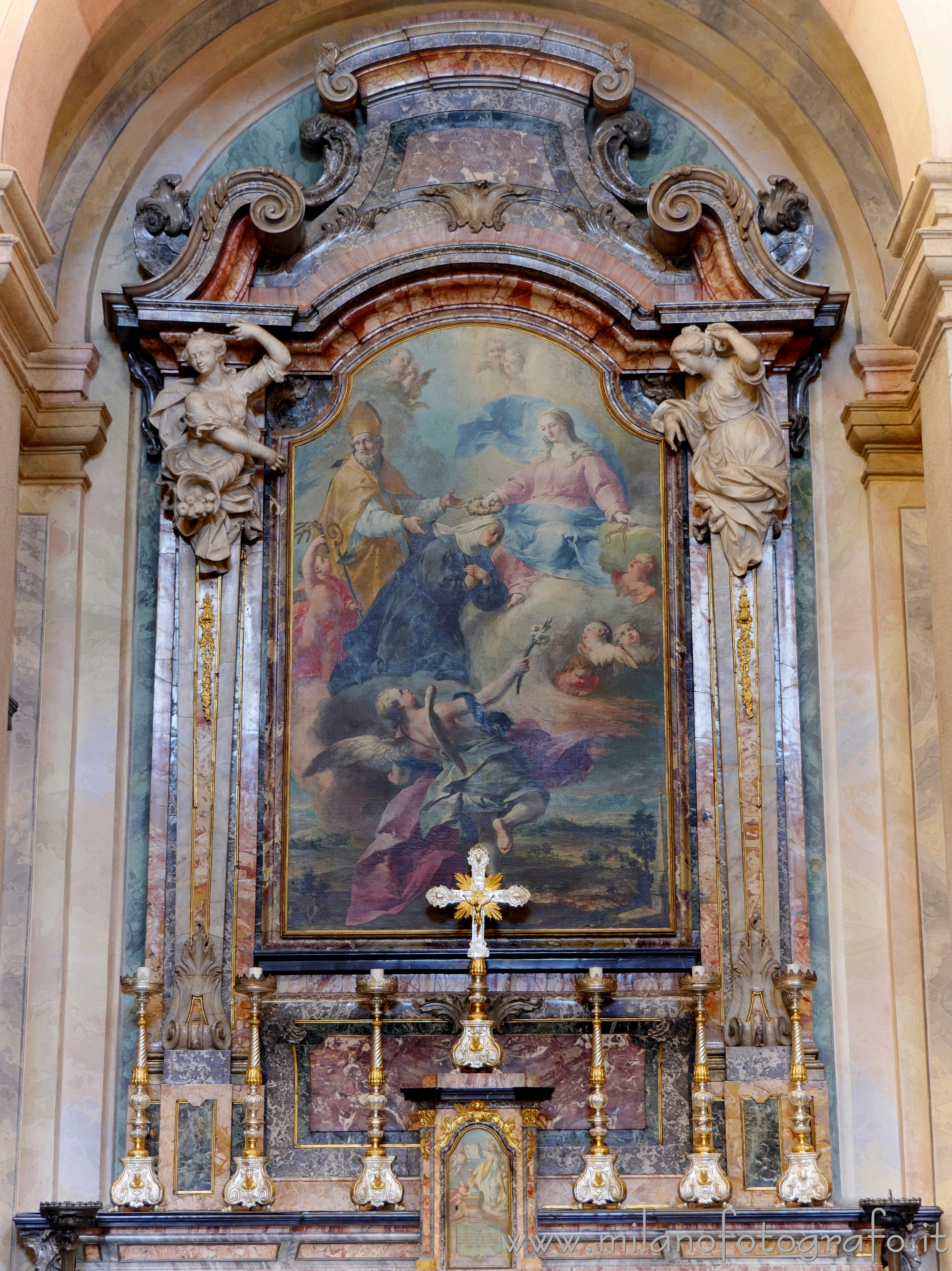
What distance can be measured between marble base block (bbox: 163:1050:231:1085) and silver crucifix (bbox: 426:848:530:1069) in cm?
110

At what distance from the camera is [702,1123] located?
834cm

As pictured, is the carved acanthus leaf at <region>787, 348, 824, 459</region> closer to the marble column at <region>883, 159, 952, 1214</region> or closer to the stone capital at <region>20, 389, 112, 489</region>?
the marble column at <region>883, 159, 952, 1214</region>

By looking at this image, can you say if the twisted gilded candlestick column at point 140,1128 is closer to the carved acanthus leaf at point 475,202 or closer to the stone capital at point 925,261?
the carved acanthus leaf at point 475,202

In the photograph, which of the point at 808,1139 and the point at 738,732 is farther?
the point at 738,732

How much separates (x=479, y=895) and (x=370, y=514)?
212cm

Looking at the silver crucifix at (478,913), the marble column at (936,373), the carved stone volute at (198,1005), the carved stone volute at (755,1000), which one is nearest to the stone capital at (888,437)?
the marble column at (936,373)

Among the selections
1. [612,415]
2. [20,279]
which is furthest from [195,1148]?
[612,415]

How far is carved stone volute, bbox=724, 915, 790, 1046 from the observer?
337 inches

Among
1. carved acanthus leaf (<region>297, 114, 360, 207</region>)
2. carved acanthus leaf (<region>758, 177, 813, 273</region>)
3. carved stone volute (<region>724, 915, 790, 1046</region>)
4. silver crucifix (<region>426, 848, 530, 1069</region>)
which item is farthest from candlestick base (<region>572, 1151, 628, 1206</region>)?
carved acanthus leaf (<region>297, 114, 360, 207</region>)

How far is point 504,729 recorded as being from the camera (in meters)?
9.14

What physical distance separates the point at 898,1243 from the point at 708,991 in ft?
4.58

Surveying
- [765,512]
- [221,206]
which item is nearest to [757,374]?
[765,512]

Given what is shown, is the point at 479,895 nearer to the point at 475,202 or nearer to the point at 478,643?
the point at 478,643

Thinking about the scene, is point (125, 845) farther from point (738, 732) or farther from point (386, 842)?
point (738, 732)
